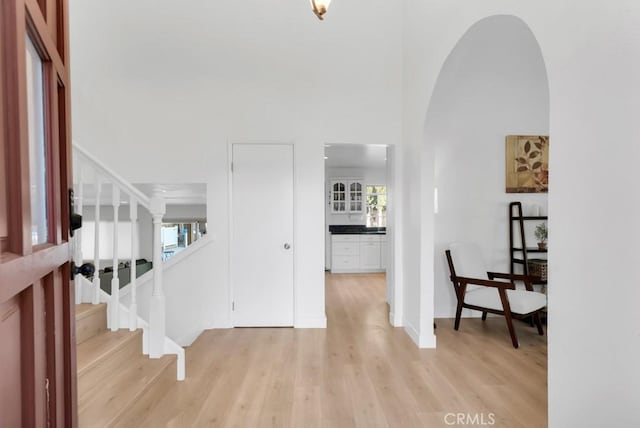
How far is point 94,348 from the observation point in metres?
1.86

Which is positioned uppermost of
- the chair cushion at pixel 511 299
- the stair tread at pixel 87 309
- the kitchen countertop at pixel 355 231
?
the kitchen countertop at pixel 355 231

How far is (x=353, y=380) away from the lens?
224 cm

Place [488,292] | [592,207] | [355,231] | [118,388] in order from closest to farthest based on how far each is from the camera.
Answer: [592,207] → [118,388] → [488,292] → [355,231]

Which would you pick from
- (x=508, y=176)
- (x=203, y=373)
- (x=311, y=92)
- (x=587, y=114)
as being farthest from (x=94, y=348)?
(x=508, y=176)

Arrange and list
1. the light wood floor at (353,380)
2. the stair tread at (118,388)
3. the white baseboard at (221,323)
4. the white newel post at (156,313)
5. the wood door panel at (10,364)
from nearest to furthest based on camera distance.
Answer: the wood door panel at (10,364) < the stair tread at (118,388) < the light wood floor at (353,380) < the white newel post at (156,313) < the white baseboard at (221,323)

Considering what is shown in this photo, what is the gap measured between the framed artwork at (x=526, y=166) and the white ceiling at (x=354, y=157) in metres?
1.63

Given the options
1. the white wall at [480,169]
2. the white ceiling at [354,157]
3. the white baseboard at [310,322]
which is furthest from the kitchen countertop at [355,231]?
the white baseboard at [310,322]

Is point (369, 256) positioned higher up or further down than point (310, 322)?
higher up

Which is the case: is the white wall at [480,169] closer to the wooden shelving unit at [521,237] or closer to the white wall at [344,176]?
the wooden shelving unit at [521,237]

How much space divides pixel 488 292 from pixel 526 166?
1.57m

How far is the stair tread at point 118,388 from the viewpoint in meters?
1.56

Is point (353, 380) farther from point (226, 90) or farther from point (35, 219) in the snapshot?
point (226, 90)

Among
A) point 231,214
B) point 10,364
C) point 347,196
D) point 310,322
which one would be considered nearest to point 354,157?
point 347,196

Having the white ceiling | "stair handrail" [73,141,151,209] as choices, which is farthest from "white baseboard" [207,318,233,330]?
the white ceiling
